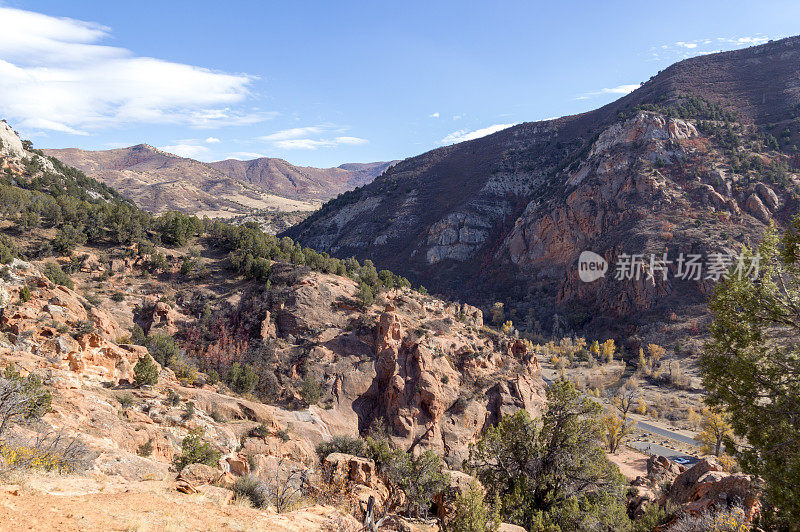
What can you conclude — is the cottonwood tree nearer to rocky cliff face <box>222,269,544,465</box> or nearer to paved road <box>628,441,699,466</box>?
rocky cliff face <box>222,269,544,465</box>

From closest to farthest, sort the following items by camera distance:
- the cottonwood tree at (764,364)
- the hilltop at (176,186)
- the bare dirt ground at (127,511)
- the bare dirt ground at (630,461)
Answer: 1. the bare dirt ground at (127,511)
2. the cottonwood tree at (764,364)
3. the bare dirt ground at (630,461)
4. the hilltop at (176,186)

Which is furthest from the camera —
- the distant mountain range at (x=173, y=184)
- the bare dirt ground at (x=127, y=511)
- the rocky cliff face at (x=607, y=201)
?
the distant mountain range at (x=173, y=184)

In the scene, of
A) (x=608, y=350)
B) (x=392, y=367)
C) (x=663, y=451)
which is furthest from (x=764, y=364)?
(x=608, y=350)

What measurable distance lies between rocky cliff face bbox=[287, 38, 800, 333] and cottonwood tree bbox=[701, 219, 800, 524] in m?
51.7

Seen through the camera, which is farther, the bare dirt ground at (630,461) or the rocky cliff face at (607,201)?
the rocky cliff face at (607,201)

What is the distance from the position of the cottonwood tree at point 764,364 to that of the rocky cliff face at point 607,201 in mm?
51721

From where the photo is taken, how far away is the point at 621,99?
3829 inches

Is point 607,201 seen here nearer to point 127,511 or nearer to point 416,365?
point 416,365

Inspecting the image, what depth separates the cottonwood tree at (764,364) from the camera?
28.1 ft

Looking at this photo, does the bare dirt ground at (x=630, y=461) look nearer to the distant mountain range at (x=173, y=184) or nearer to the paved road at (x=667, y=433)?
the paved road at (x=667, y=433)

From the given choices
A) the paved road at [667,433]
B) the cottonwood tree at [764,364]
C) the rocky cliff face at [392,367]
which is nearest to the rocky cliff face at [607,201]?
the paved road at [667,433]

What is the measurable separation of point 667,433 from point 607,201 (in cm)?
3869

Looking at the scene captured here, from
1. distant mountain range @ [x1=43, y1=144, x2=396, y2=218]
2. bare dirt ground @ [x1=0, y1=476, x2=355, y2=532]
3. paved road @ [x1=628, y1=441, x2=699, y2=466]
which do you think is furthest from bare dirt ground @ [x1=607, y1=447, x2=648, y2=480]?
distant mountain range @ [x1=43, y1=144, x2=396, y2=218]

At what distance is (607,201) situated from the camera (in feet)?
218
